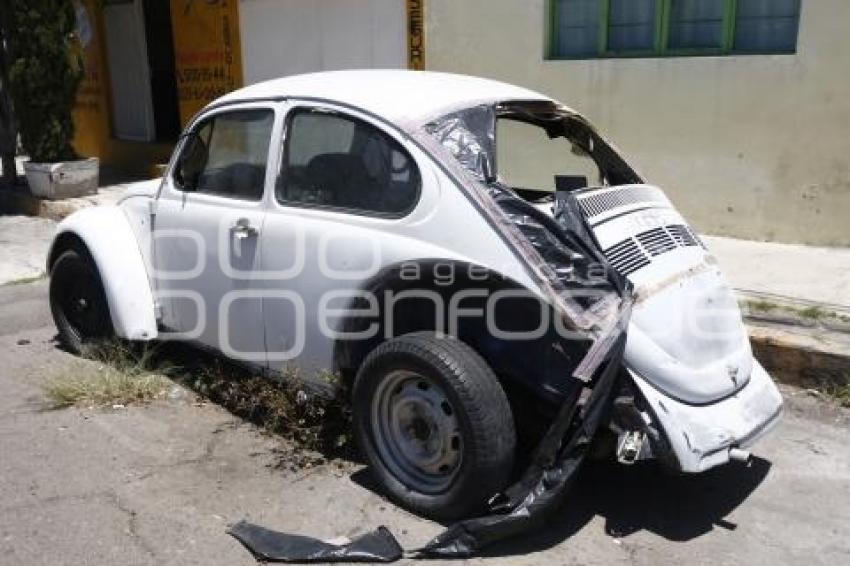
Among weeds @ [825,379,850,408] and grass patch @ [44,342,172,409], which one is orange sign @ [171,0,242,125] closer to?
grass patch @ [44,342,172,409]

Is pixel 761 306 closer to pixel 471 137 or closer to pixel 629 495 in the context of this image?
pixel 629 495

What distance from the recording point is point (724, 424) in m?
3.30

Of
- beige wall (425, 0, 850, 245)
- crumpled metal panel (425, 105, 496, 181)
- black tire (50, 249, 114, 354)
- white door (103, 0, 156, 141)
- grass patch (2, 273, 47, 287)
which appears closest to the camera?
crumpled metal panel (425, 105, 496, 181)

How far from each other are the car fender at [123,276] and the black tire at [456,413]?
1784 millimetres

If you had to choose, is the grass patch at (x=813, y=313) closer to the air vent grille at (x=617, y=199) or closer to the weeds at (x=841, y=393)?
the weeds at (x=841, y=393)

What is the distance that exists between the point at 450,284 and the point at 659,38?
473 cm

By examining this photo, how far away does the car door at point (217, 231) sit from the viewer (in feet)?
13.8

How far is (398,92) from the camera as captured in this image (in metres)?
3.92

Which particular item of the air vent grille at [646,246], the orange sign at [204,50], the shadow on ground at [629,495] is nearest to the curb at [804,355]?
the shadow on ground at [629,495]

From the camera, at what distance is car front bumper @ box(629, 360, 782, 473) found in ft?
10.3

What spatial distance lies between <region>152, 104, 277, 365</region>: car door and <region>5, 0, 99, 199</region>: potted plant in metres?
6.51

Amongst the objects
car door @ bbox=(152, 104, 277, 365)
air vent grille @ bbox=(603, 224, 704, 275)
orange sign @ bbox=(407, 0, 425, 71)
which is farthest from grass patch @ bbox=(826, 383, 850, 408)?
orange sign @ bbox=(407, 0, 425, 71)

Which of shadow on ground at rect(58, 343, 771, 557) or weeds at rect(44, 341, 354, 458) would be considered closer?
shadow on ground at rect(58, 343, 771, 557)

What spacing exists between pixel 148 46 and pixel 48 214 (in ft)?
12.9
